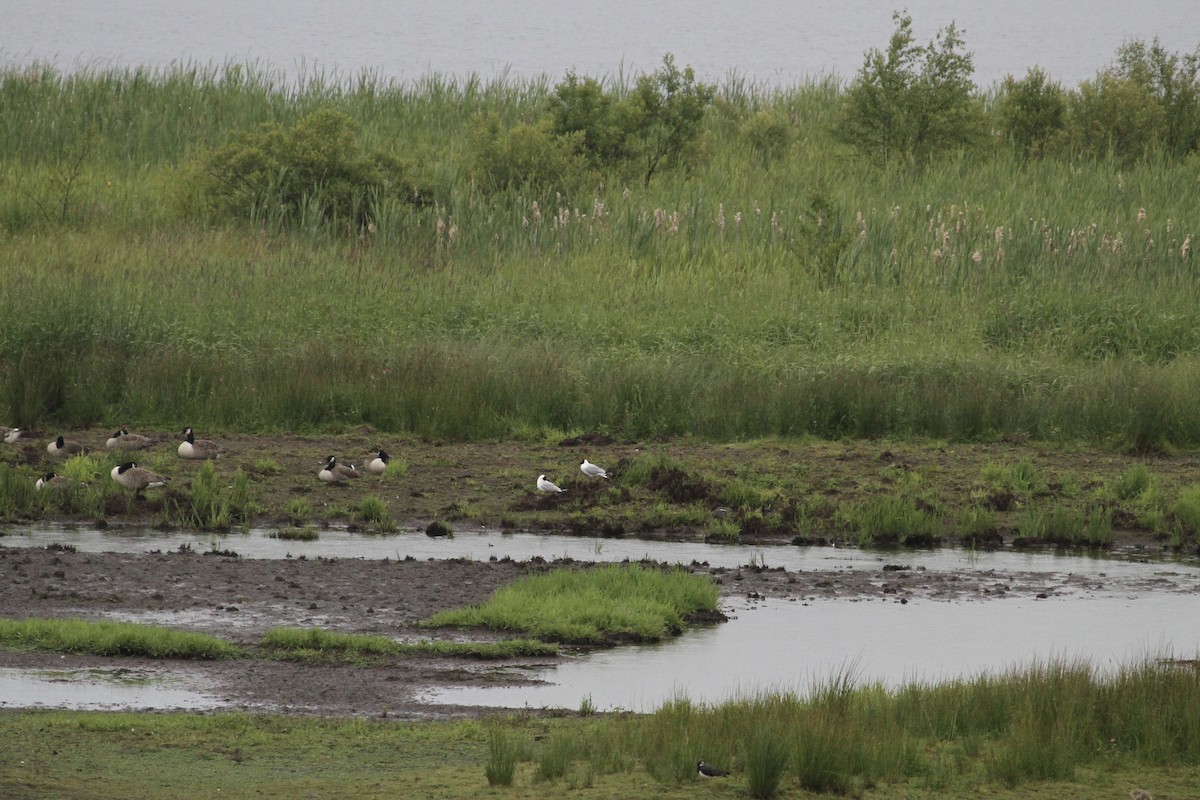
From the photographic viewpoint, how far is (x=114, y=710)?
934cm

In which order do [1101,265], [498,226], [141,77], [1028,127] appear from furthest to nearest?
[141,77]
[1028,127]
[498,226]
[1101,265]

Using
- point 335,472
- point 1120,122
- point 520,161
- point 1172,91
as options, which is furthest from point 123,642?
point 1172,91

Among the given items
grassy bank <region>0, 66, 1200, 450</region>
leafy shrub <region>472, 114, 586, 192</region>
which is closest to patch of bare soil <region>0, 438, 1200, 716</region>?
grassy bank <region>0, 66, 1200, 450</region>

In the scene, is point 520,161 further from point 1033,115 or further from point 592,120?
point 1033,115

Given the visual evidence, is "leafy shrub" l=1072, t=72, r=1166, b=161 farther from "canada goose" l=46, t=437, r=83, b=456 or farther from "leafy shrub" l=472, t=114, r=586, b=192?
"canada goose" l=46, t=437, r=83, b=456

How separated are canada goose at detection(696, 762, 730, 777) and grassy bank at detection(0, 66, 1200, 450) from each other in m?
11.4

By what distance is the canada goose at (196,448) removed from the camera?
56.7ft

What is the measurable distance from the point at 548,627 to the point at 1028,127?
26731 millimetres

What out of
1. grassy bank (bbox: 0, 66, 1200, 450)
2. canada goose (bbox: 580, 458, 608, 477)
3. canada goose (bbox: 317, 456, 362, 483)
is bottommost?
canada goose (bbox: 317, 456, 362, 483)

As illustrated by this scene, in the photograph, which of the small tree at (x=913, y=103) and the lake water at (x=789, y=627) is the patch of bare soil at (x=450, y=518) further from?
the small tree at (x=913, y=103)

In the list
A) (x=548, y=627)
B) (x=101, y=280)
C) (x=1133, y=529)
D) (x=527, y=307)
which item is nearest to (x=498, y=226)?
(x=527, y=307)

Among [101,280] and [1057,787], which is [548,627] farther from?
[101,280]

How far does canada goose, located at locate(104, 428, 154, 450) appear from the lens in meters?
17.4

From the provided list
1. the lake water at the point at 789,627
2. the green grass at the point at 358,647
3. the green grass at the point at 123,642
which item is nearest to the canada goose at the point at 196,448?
the lake water at the point at 789,627
